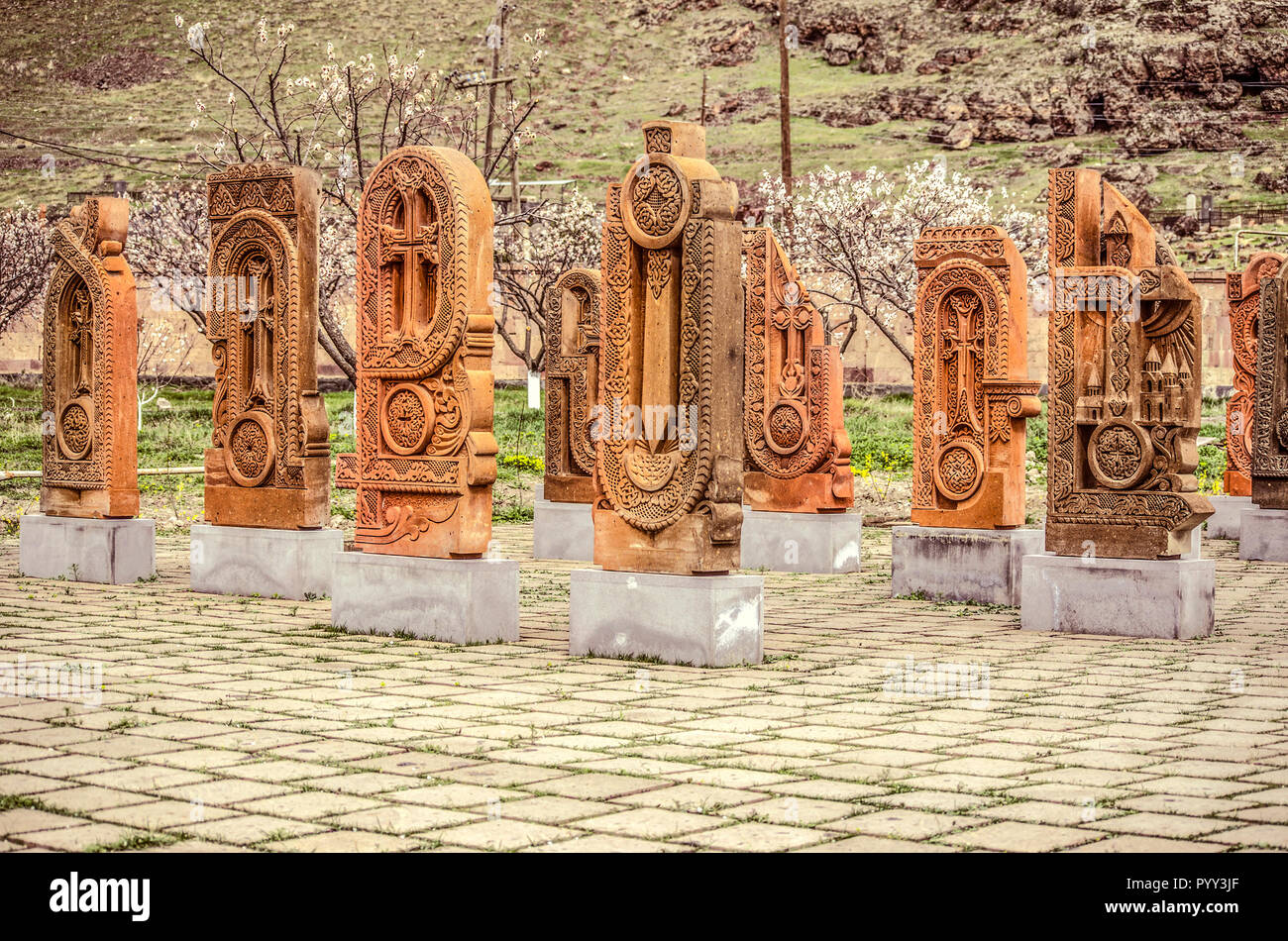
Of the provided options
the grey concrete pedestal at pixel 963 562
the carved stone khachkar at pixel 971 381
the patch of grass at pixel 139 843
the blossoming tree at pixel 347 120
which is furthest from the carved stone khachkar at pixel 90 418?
the patch of grass at pixel 139 843

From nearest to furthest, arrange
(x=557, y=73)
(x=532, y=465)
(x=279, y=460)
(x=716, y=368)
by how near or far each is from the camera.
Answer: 1. (x=716, y=368)
2. (x=279, y=460)
3. (x=532, y=465)
4. (x=557, y=73)

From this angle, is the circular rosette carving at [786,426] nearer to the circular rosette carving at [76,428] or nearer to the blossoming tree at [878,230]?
the circular rosette carving at [76,428]

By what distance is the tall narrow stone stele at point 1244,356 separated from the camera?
1686cm

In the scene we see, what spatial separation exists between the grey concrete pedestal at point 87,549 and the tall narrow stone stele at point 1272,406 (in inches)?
422

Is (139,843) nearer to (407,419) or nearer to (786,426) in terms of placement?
(407,419)

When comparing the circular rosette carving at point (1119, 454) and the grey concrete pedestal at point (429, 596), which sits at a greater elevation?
the circular rosette carving at point (1119, 454)

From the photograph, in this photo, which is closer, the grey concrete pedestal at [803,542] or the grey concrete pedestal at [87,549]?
the grey concrete pedestal at [87,549]

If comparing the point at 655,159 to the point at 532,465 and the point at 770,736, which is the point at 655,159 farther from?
the point at 532,465

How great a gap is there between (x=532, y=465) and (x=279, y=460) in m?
11.5

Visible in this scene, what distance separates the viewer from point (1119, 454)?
1019 centimetres

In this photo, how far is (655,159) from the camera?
8.87 m

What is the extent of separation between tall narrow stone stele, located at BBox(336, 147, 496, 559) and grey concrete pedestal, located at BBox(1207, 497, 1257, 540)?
10.7 metres

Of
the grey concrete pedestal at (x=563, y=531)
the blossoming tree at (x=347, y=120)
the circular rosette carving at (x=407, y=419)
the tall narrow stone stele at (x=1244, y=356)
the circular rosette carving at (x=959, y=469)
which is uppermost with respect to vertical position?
the blossoming tree at (x=347, y=120)

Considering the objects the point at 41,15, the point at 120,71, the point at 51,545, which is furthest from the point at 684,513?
the point at 41,15
